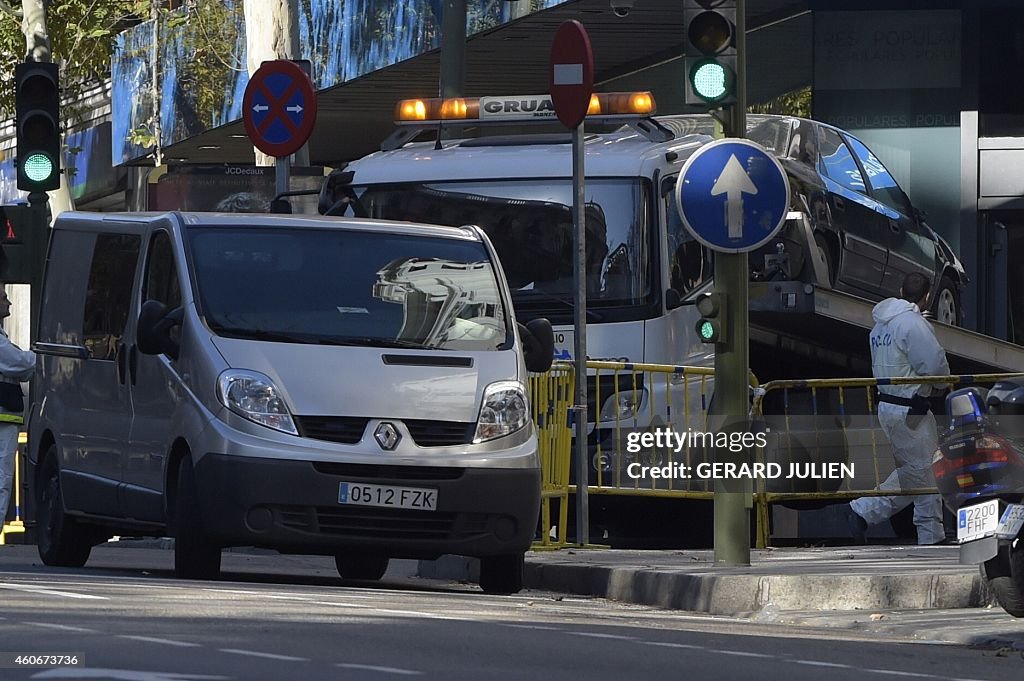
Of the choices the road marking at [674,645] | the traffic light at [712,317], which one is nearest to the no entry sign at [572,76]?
the traffic light at [712,317]

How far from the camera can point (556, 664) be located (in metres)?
7.97

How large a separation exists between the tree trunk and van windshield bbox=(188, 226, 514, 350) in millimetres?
11014

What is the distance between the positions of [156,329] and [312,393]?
97 centimetres

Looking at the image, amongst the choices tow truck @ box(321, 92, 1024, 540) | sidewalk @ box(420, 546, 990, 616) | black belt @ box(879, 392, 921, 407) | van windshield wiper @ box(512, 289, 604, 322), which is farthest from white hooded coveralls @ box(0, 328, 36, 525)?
black belt @ box(879, 392, 921, 407)

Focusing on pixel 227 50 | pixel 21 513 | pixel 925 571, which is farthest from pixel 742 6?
pixel 227 50

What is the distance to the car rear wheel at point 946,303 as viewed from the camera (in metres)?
20.4

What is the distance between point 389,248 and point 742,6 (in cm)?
222

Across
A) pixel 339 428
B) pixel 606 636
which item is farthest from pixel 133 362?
pixel 606 636

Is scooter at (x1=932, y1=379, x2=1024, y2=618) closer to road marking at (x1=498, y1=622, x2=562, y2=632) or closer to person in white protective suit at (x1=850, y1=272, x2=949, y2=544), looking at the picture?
road marking at (x1=498, y1=622, x2=562, y2=632)

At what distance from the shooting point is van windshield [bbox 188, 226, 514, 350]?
38.8 feet

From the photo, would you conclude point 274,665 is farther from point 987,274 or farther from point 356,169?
point 987,274

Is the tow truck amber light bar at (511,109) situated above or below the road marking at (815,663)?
above

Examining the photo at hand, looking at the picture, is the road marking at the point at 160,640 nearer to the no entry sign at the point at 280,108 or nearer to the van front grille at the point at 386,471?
the van front grille at the point at 386,471

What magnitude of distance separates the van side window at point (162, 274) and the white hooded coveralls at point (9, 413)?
208 cm
